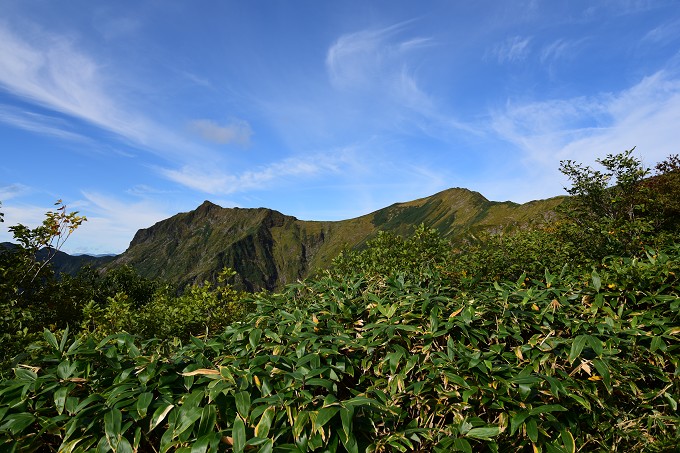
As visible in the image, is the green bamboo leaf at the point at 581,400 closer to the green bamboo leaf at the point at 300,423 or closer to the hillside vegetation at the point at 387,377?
the hillside vegetation at the point at 387,377

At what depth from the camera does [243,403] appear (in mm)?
2375

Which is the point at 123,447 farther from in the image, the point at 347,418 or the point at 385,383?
the point at 385,383

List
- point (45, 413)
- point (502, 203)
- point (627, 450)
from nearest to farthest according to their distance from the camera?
point (45, 413) → point (627, 450) → point (502, 203)

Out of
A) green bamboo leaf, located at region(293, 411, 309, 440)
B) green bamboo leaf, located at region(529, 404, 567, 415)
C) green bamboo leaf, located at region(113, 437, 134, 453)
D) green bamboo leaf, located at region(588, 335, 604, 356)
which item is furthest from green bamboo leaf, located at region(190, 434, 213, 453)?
green bamboo leaf, located at region(588, 335, 604, 356)

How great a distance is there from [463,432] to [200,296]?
8868mm

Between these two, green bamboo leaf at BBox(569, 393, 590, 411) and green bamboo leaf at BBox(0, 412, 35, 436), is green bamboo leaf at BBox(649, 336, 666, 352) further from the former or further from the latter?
green bamboo leaf at BBox(0, 412, 35, 436)

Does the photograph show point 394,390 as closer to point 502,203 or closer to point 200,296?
point 200,296

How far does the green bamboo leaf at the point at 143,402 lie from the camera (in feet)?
7.63

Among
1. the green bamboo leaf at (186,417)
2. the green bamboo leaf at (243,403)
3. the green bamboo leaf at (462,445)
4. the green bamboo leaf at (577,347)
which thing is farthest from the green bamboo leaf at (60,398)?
the green bamboo leaf at (577,347)

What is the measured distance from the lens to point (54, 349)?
2.90m

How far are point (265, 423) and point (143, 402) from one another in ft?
2.58

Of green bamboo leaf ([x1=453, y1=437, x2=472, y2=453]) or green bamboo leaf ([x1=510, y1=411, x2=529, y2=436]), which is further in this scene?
green bamboo leaf ([x1=510, y1=411, x2=529, y2=436])

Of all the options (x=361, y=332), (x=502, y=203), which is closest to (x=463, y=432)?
(x=361, y=332)

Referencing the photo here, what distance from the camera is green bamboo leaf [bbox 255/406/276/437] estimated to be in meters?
2.28
